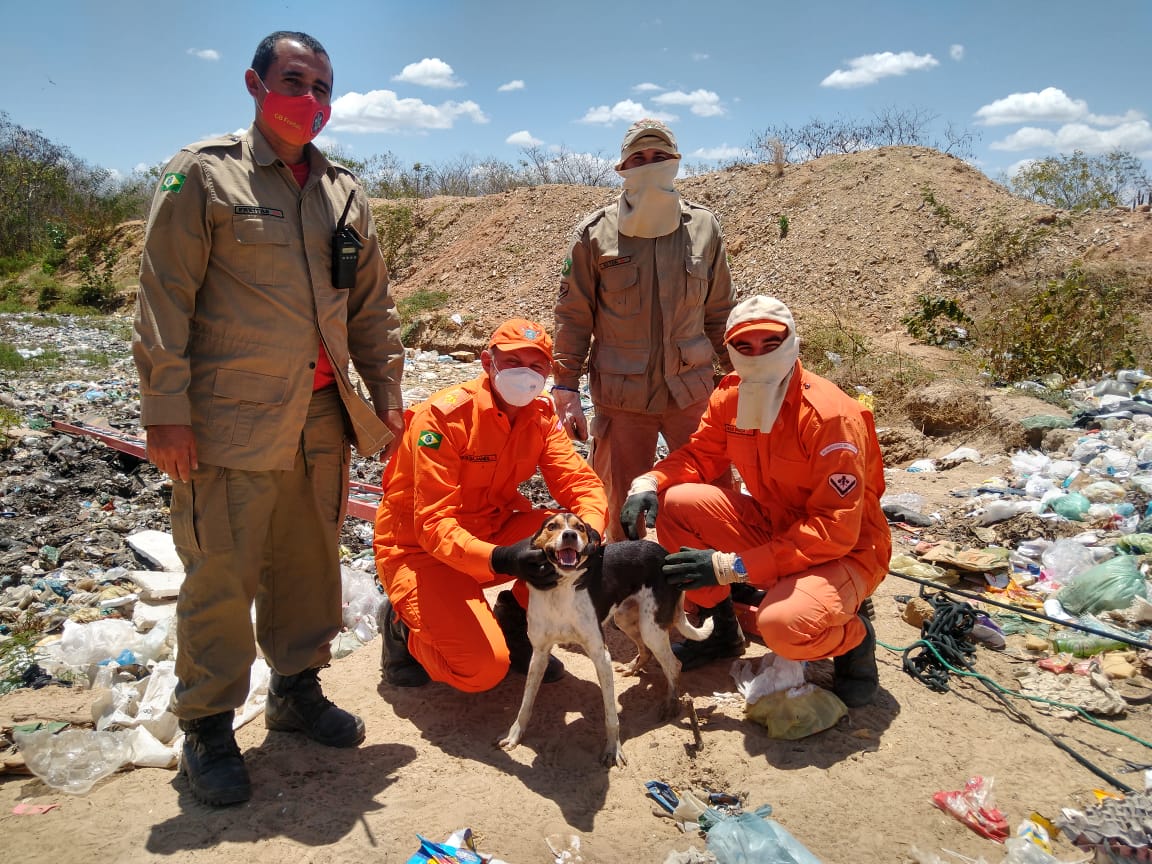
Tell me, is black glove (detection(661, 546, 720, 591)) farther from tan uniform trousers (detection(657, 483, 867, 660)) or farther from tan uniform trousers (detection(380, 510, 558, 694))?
tan uniform trousers (detection(380, 510, 558, 694))

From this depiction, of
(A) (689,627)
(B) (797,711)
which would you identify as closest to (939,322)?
(A) (689,627)

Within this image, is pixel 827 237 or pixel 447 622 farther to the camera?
pixel 827 237

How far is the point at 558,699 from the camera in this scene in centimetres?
354

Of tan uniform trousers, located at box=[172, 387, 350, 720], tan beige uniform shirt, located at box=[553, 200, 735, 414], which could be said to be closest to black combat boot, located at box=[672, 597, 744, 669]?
tan beige uniform shirt, located at box=[553, 200, 735, 414]

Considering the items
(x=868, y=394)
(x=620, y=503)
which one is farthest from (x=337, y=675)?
(x=868, y=394)

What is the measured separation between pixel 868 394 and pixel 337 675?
20.0 ft

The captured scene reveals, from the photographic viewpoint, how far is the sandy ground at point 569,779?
252 centimetres

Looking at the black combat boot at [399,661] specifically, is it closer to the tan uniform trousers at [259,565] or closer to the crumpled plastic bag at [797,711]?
the tan uniform trousers at [259,565]

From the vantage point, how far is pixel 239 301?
2531 millimetres

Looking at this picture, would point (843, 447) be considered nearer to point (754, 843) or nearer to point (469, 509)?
point (754, 843)

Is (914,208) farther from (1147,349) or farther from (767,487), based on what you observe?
(767,487)

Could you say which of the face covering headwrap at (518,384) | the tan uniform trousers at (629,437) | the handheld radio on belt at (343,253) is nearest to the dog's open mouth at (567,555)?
the face covering headwrap at (518,384)

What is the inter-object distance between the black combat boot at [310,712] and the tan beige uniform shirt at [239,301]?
933 mm

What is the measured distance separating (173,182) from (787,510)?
263 cm
